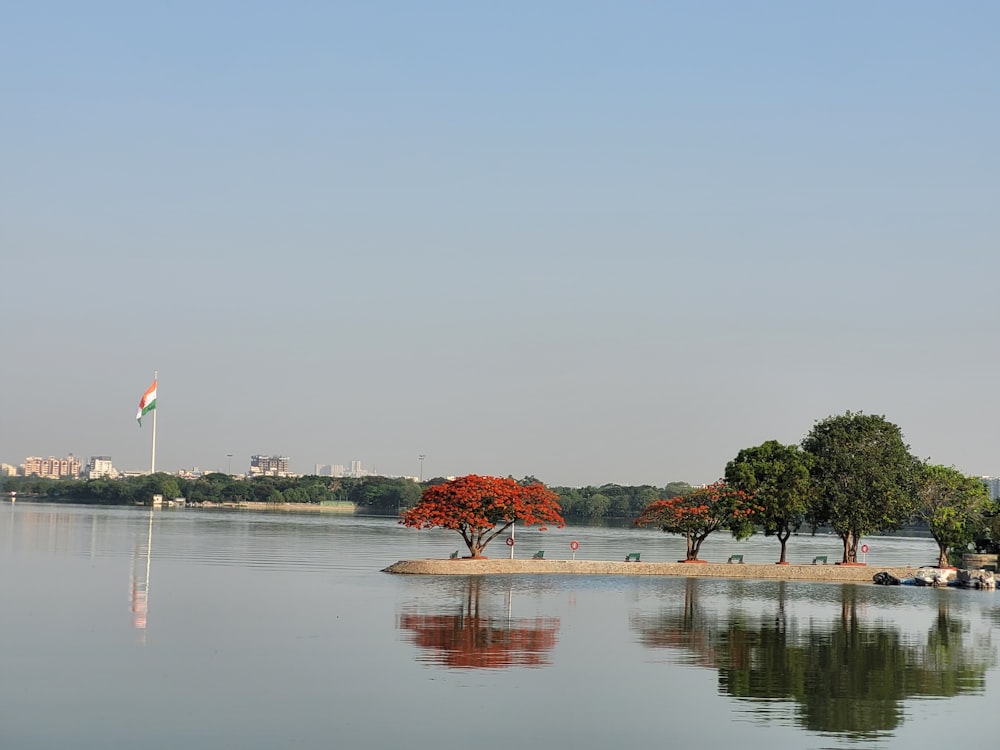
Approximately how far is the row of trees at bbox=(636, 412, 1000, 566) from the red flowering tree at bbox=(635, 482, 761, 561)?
0.05 metres

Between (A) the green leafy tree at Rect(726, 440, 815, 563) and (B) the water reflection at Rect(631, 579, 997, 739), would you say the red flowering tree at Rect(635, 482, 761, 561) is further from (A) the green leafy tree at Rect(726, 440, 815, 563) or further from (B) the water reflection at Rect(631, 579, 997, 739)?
(B) the water reflection at Rect(631, 579, 997, 739)

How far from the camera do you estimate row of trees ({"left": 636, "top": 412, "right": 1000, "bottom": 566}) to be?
7300 centimetres

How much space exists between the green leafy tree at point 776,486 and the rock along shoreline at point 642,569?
3.76m

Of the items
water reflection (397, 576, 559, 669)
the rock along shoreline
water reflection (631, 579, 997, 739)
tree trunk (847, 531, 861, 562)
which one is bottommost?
water reflection (631, 579, 997, 739)

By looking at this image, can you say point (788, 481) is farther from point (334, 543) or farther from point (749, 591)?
point (334, 543)

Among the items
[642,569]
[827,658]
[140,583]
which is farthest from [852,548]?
[827,658]

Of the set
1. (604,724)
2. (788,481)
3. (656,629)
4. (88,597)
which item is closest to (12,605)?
(88,597)

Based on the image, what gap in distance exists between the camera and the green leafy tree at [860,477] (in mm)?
74875

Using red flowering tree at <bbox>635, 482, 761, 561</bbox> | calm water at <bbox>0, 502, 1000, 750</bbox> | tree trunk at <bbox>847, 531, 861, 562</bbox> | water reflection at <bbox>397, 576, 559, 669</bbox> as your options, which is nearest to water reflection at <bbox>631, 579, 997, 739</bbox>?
calm water at <bbox>0, 502, 1000, 750</bbox>

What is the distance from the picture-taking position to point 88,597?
47.0m

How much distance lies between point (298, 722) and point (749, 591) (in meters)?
38.6

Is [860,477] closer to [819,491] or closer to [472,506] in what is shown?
[819,491]

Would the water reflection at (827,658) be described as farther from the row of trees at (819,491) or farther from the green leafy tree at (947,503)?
the green leafy tree at (947,503)

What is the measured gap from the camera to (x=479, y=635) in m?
37.8
